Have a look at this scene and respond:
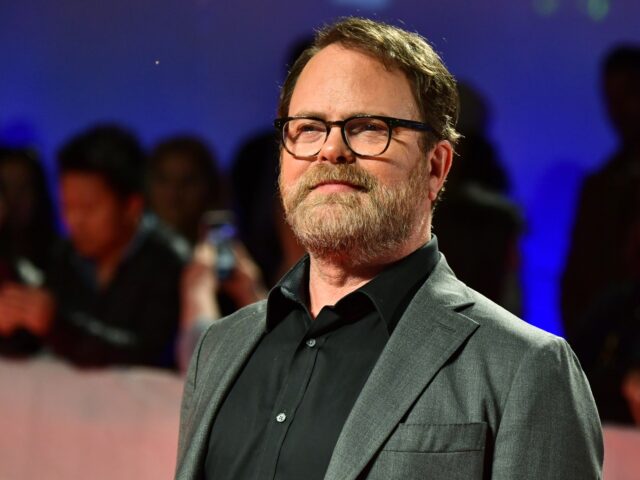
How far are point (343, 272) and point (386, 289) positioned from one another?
2.7 inches

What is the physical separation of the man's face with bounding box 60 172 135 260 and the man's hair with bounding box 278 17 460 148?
2.09 m

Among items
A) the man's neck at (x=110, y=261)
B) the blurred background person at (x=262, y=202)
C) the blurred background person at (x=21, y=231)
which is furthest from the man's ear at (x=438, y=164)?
the blurred background person at (x=21, y=231)

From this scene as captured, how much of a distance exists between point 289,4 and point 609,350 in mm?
1487

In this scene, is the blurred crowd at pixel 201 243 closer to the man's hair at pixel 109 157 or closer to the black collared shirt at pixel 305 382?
the man's hair at pixel 109 157

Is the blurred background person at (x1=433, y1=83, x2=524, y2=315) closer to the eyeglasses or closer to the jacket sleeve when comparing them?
the eyeglasses

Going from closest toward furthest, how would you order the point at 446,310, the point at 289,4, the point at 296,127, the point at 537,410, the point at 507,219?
the point at 537,410
the point at 446,310
the point at 296,127
the point at 507,219
the point at 289,4

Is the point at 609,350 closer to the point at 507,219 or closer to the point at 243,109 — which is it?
the point at 507,219

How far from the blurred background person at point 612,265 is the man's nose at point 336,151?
161 centimetres

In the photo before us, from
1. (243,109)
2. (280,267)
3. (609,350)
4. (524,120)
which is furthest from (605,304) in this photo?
(243,109)

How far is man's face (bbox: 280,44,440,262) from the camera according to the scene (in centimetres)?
136

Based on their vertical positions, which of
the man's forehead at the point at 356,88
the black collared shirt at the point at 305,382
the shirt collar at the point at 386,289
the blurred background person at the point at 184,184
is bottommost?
the blurred background person at the point at 184,184

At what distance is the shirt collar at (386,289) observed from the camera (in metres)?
1.36

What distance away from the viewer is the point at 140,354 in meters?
3.38

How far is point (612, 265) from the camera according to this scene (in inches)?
110
